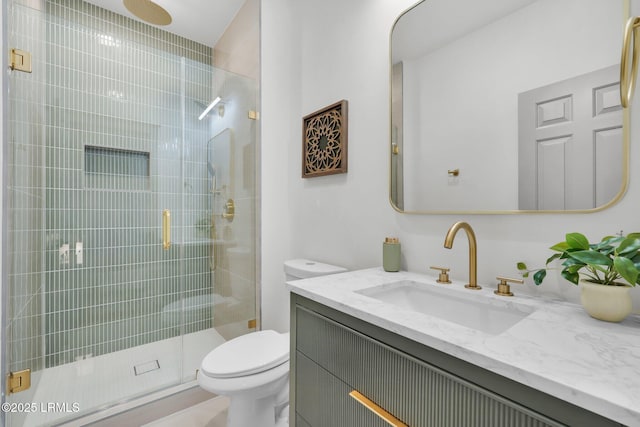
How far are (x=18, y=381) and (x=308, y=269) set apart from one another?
143 cm

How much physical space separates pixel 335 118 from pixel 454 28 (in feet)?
2.27

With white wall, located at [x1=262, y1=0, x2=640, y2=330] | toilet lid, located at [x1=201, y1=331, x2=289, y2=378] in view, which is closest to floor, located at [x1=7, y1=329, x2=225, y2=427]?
white wall, located at [x1=262, y1=0, x2=640, y2=330]

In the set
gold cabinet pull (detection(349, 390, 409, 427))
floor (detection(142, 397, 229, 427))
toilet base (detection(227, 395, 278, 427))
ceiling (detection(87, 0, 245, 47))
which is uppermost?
ceiling (detection(87, 0, 245, 47))

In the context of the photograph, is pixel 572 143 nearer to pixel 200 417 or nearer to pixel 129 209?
pixel 200 417

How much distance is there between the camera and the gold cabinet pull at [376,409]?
0.68 metres

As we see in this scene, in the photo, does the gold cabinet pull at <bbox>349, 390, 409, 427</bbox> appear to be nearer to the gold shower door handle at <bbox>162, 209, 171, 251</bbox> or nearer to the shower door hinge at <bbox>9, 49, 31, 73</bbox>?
the gold shower door handle at <bbox>162, 209, 171, 251</bbox>

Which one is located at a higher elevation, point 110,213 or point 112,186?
point 112,186

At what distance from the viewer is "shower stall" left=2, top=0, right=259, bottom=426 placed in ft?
5.91

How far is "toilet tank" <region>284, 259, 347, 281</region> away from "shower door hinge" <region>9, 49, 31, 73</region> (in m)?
1.59

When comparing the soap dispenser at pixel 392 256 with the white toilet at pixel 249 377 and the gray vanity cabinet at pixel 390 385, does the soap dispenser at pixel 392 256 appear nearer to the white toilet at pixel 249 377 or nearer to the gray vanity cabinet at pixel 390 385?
the gray vanity cabinet at pixel 390 385

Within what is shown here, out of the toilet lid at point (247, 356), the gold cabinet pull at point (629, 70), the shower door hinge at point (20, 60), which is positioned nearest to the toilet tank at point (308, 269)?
the toilet lid at point (247, 356)

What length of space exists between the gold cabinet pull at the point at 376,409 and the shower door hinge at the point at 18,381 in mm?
1588

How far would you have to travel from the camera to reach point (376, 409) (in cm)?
72

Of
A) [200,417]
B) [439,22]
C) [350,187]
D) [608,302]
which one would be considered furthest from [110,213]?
[608,302]
